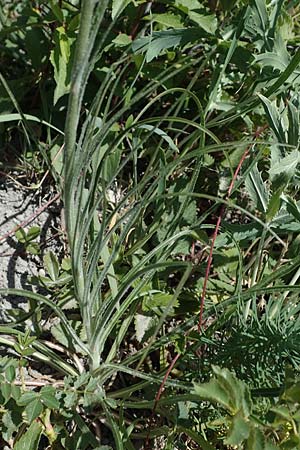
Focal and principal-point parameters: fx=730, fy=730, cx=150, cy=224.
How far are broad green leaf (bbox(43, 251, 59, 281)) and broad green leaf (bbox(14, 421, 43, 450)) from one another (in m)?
0.32

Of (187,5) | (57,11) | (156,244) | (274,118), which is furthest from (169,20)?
(156,244)

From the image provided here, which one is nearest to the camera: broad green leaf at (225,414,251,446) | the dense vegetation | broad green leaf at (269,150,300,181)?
broad green leaf at (225,414,251,446)

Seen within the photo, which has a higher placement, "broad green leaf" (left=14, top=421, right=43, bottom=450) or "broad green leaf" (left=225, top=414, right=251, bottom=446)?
"broad green leaf" (left=225, top=414, right=251, bottom=446)

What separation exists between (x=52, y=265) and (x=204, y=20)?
0.61 metres

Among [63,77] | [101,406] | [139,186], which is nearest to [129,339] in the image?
[101,406]

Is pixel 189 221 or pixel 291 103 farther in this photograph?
pixel 189 221

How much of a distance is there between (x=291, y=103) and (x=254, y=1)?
0.75 ft

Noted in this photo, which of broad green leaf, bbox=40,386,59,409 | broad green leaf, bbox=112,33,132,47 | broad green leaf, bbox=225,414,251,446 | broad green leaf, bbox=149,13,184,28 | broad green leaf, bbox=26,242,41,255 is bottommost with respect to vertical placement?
broad green leaf, bbox=40,386,59,409

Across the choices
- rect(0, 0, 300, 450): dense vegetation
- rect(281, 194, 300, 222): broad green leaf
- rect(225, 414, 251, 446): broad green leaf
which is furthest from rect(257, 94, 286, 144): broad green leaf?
rect(225, 414, 251, 446): broad green leaf

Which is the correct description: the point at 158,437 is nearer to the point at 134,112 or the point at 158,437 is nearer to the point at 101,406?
the point at 101,406

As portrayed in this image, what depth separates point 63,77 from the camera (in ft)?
5.12

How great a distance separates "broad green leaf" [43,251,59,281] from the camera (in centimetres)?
148

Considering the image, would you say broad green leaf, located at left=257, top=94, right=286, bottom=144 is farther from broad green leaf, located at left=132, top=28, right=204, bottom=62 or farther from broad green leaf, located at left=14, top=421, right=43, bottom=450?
broad green leaf, located at left=14, top=421, right=43, bottom=450

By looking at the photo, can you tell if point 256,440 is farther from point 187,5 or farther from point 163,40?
point 187,5
